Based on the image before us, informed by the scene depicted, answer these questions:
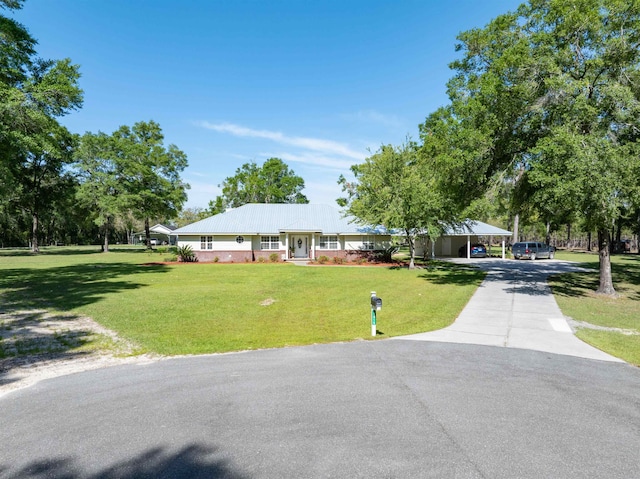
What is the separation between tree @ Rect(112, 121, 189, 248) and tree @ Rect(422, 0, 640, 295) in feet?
125

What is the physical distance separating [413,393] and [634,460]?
2.39 meters

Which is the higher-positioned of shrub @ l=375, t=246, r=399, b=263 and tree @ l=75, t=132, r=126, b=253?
tree @ l=75, t=132, r=126, b=253

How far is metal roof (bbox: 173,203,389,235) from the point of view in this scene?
104ft

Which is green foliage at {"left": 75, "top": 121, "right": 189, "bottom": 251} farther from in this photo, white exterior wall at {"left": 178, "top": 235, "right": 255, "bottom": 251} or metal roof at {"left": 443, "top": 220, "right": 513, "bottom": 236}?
metal roof at {"left": 443, "top": 220, "right": 513, "bottom": 236}

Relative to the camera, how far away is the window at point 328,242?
1284 inches

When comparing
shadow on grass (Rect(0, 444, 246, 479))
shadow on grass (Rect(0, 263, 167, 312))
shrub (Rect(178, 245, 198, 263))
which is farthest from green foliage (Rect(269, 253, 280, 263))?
shadow on grass (Rect(0, 444, 246, 479))

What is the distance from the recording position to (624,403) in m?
4.81

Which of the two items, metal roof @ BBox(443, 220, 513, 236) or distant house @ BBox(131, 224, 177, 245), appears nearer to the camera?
metal roof @ BBox(443, 220, 513, 236)

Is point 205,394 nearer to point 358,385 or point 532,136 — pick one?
point 358,385

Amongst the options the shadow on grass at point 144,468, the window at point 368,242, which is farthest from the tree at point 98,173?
the shadow on grass at point 144,468

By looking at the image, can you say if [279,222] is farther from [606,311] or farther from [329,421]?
[329,421]

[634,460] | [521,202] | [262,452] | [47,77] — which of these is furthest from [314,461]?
[47,77]

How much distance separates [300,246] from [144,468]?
30.5 m

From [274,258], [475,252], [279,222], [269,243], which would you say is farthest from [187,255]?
[475,252]
